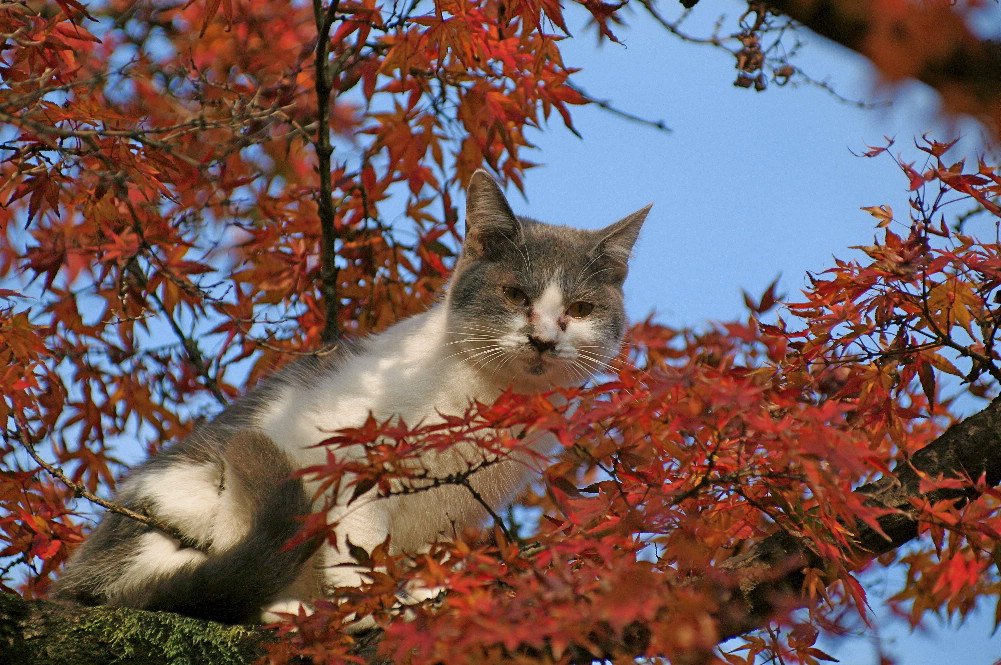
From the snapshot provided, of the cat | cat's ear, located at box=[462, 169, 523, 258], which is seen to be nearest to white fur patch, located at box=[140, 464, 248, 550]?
the cat

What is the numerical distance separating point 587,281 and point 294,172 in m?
2.77

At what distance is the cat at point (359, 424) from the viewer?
3076mm

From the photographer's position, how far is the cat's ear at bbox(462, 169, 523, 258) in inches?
152

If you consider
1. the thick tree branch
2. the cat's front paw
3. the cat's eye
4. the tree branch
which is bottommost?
the cat's front paw

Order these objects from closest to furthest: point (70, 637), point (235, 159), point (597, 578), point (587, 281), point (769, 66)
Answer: point (597, 578) → point (70, 637) → point (587, 281) → point (769, 66) → point (235, 159)

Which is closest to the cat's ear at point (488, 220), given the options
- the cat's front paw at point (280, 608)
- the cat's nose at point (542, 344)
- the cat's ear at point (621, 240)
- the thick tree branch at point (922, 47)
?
the cat's ear at point (621, 240)

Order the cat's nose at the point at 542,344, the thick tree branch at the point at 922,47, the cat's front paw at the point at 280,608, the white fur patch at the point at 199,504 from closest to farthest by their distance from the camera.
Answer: the thick tree branch at the point at 922,47, the cat's front paw at the point at 280,608, the white fur patch at the point at 199,504, the cat's nose at the point at 542,344

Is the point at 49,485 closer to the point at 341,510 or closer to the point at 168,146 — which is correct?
the point at 341,510

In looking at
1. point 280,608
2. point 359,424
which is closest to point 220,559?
point 280,608

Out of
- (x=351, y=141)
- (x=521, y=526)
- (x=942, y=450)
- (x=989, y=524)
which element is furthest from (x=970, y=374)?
(x=351, y=141)

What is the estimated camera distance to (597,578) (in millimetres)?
2119

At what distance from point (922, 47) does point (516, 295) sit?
2430mm

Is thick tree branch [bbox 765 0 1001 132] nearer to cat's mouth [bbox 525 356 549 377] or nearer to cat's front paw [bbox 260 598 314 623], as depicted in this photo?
cat's mouth [bbox 525 356 549 377]

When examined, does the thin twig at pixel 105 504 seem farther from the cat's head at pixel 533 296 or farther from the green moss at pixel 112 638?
the cat's head at pixel 533 296
